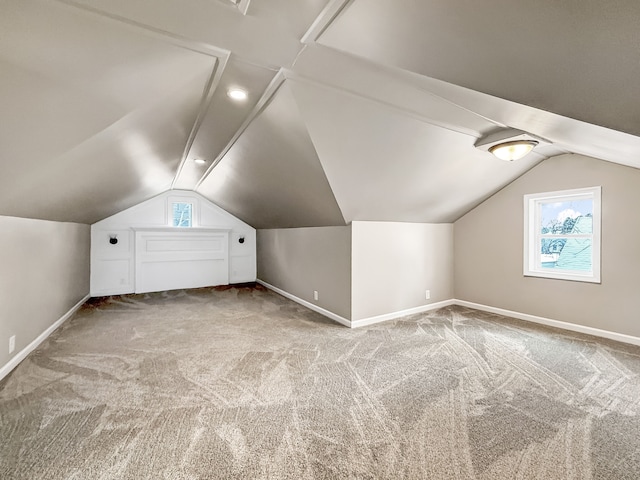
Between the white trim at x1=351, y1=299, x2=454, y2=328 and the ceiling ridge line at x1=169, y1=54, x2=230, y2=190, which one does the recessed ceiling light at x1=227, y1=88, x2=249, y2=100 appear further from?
the white trim at x1=351, y1=299, x2=454, y2=328

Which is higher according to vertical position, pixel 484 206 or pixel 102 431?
pixel 484 206

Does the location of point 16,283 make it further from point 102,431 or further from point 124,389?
point 102,431

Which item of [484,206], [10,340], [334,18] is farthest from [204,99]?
[484,206]

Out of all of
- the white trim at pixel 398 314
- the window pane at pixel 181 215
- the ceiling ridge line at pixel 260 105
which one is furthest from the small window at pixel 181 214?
the white trim at pixel 398 314

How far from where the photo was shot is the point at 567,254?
394 centimetres

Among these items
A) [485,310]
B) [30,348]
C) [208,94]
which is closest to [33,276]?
[30,348]

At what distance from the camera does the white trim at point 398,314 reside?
3904 mm

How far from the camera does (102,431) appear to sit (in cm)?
181

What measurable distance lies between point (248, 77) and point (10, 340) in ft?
10.3

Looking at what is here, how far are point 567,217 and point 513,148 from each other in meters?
2.06

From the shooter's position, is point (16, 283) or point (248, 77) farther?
point (16, 283)

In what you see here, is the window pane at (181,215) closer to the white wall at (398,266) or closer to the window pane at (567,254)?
the white wall at (398,266)

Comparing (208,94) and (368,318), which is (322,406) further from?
(208,94)

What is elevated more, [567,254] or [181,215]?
[181,215]
